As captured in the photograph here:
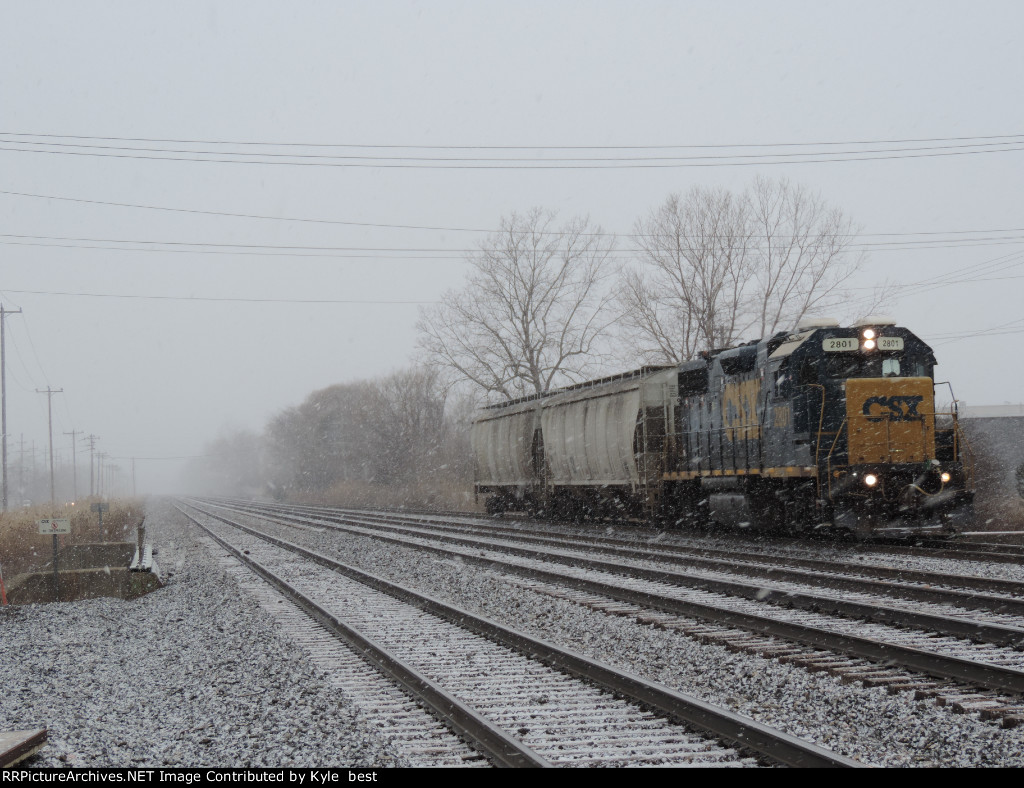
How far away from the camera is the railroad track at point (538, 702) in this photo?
471 centimetres

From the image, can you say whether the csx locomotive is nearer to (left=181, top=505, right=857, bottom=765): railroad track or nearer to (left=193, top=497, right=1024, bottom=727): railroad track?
(left=193, top=497, right=1024, bottom=727): railroad track

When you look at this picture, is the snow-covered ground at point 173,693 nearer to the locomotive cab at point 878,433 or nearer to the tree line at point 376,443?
the locomotive cab at point 878,433

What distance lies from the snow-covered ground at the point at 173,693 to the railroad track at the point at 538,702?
0.57 m

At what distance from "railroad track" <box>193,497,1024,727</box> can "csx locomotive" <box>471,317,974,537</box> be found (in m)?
4.22

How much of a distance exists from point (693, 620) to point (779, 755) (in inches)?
167

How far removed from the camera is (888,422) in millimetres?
14500

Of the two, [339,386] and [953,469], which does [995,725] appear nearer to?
[953,469]

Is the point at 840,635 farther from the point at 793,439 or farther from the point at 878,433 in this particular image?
the point at 793,439

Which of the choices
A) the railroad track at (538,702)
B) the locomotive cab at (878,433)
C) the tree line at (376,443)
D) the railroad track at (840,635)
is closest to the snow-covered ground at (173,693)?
the railroad track at (538,702)

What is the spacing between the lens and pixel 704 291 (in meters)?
37.3

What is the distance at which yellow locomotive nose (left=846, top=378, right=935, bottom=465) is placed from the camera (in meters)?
14.4

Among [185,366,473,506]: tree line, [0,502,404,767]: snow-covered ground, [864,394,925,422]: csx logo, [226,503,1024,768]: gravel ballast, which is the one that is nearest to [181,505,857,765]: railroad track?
[226,503,1024,768]: gravel ballast

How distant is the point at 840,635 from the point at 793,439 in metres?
8.21
